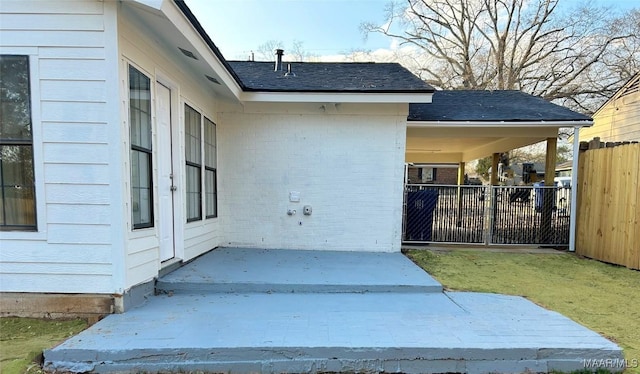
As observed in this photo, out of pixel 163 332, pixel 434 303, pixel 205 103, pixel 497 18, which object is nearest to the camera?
pixel 163 332

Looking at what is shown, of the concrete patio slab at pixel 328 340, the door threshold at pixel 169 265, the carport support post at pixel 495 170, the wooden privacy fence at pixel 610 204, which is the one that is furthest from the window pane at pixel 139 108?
the carport support post at pixel 495 170

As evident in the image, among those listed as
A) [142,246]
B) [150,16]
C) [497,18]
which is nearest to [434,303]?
[142,246]

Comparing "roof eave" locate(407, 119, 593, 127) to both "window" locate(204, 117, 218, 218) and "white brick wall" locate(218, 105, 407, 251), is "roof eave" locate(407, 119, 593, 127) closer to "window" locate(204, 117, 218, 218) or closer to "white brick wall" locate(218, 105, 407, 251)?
"white brick wall" locate(218, 105, 407, 251)

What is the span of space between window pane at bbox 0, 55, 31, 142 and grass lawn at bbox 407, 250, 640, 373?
16.7ft

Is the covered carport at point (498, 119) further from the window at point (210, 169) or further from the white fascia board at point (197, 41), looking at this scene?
the window at point (210, 169)

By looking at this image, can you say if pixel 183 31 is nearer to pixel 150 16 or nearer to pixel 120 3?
pixel 150 16

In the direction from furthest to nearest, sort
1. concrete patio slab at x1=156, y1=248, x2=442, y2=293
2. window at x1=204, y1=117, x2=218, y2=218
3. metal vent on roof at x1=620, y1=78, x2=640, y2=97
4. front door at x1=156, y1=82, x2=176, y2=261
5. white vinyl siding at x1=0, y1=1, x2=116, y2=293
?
1. metal vent on roof at x1=620, y1=78, x2=640, y2=97
2. window at x1=204, y1=117, x2=218, y2=218
3. front door at x1=156, y1=82, x2=176, y2=261
4. concrete patio slab at x1=156, y1=248, x2=442, y2=293
5. white vinyl siding at x1=0, y1=1, x2=116, y2=293

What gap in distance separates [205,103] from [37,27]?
2448 millimetres

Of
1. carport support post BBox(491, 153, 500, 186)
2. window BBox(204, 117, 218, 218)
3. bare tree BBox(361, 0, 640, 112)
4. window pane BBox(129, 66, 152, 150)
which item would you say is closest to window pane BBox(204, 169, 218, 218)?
window BBox(204, 117, 218, 218)

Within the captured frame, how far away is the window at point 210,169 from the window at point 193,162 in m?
0.27

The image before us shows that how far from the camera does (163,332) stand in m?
2.51

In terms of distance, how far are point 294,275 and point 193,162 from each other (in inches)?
92.2

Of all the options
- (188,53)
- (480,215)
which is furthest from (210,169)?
(480,215)

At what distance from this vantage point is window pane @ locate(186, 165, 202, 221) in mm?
4465
